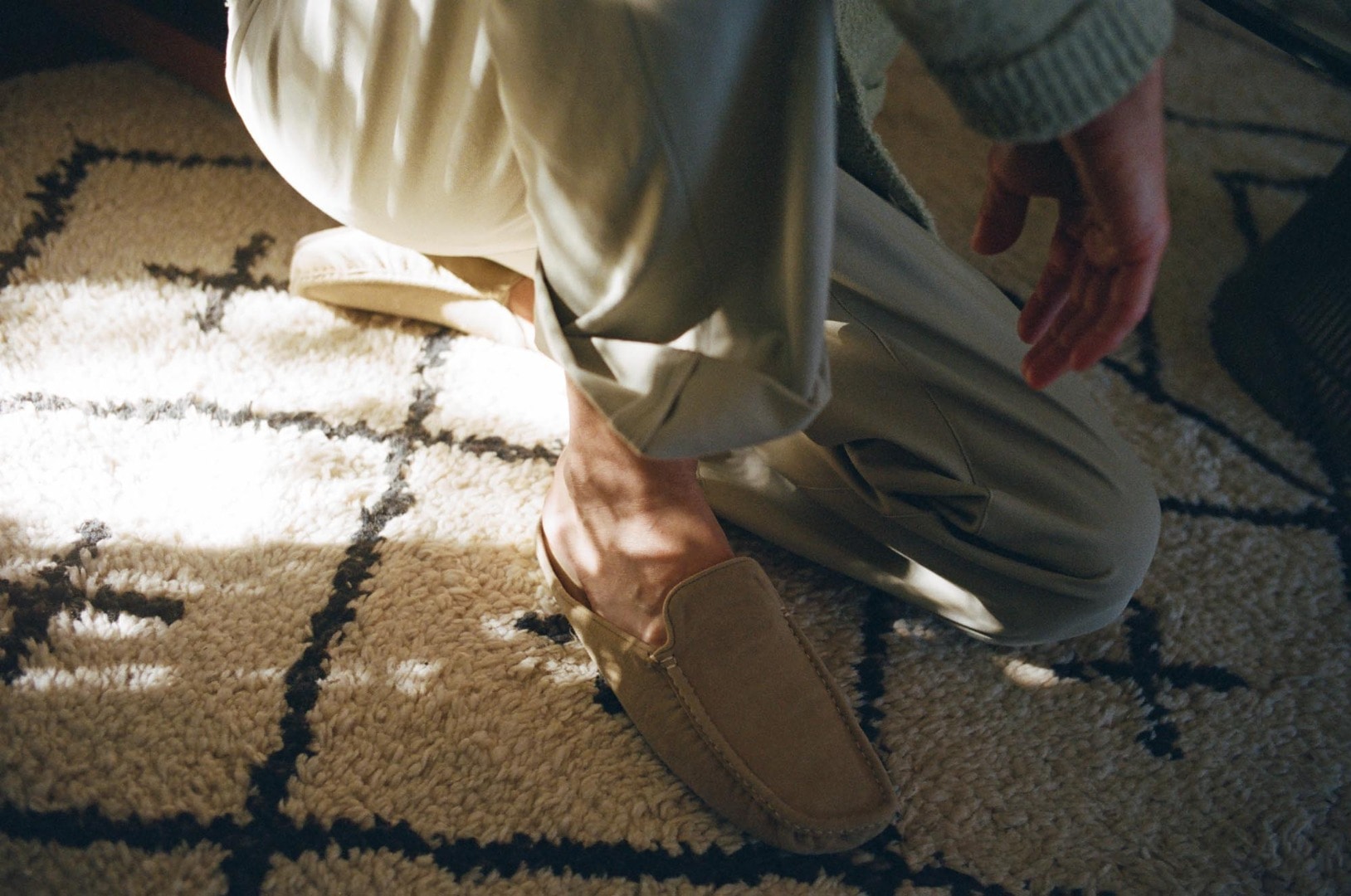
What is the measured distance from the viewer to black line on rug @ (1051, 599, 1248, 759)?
640mm

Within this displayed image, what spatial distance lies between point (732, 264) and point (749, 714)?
28 centimetres

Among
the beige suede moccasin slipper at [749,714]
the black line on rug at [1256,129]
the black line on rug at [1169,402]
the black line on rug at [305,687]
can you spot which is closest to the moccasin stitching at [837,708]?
the beige suede moccasin slipper at [749,714]

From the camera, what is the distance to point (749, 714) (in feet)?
1.75

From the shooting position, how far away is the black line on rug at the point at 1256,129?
1.27 meters

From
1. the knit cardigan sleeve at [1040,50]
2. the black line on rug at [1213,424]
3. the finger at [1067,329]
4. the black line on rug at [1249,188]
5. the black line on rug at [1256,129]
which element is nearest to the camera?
the knit cardigan sleeve at [1040,50]

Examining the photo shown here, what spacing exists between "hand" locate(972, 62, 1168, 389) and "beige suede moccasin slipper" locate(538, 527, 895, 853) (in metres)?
0.23

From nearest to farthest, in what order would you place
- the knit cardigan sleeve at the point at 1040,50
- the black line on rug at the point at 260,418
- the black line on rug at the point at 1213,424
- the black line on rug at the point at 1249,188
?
the knit cardigan sleeve at the point at 1040,50
the black line on rug at the point at 260,418
the black line on rug at the point at 1213,424
the black line on rug at the point at 1249,188

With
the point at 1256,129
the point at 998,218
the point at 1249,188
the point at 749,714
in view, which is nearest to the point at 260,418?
the point at 749,714

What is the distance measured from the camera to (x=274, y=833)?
20.0 inches

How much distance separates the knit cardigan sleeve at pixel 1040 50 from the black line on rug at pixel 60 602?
58 cm

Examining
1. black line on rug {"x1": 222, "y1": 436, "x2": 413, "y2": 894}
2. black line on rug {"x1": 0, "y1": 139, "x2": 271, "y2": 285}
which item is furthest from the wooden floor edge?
black line on rug {"x1": 222, "y1": 436, "x2": 413, "y2": 894}

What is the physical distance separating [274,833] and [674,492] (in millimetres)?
319

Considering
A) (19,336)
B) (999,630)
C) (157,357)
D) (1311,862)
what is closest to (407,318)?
(157,357)

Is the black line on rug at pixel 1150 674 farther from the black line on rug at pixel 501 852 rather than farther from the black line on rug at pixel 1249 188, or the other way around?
the black line on rug at pixel 1249 188
